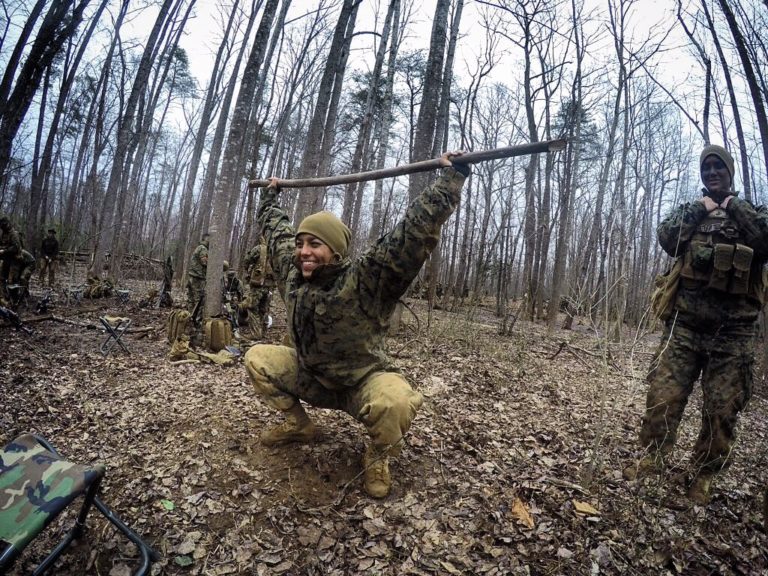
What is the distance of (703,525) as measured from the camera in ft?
8.19

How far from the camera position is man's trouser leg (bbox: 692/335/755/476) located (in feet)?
9.08

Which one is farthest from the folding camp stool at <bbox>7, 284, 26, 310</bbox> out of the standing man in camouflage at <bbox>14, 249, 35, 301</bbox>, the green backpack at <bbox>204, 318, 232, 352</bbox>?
the green backpack at <bbox>204, 318, 232, 352</bbox>

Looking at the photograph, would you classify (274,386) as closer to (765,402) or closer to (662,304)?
(662,304)

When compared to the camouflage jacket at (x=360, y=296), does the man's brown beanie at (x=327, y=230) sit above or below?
above

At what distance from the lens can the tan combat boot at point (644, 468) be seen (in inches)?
117

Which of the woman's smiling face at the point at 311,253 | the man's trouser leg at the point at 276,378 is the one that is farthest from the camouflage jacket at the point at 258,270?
the woman's smiling face at the point at 311,253

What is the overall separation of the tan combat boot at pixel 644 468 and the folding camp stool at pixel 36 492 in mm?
3205

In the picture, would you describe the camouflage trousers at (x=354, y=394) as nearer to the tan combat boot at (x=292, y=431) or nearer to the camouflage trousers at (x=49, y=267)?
the tan combat boot at (x=292, y=431)

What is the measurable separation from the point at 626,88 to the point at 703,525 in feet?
39.1

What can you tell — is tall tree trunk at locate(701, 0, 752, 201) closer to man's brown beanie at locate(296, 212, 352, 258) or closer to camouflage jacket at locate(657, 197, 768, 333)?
camouflage jacket at locate(657, 197, 768, 333)

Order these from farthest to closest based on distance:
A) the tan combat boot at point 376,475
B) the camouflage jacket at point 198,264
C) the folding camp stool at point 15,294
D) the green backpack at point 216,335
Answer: the camouflage jacket at point 198,264 < the folding camp stool at point 15,294 < the green backpack at point 216,335 < the tan combat boot at point 376,475

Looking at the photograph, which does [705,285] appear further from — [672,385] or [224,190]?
[224,190]

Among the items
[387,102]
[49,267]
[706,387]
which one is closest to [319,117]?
[387,102]

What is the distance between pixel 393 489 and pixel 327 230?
1.80 m
